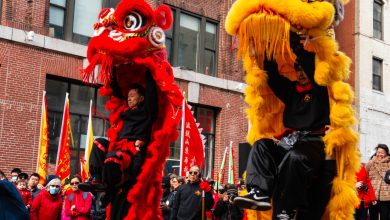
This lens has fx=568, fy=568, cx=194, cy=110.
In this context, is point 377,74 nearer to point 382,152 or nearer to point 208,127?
point 208,127

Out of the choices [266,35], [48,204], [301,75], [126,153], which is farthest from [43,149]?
[266,35]

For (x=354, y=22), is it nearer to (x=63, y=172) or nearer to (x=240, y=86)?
(x=240, y=86)

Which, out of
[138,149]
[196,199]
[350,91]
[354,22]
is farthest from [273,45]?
[354,22]

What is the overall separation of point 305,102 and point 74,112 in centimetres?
1101

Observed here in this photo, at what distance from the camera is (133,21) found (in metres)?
6.57

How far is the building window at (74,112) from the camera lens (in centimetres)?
1499

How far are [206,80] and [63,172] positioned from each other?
22.2ft

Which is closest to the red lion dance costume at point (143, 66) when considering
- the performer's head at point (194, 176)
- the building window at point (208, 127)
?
the performer's head at point (194, 176)

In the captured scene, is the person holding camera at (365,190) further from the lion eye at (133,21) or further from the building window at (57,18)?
the building window at (57,18)

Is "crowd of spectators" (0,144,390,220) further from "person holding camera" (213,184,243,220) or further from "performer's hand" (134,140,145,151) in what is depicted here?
"performer's hand" (134,140,145,151)

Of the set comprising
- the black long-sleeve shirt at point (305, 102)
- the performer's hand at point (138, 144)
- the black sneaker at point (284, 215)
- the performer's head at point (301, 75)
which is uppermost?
the performer's head at point (301, 75)

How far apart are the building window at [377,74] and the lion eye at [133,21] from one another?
2149 centimetres

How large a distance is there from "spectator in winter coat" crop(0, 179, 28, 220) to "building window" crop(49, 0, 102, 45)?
30.8 feet

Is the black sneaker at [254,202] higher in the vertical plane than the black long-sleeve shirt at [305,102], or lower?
lower
